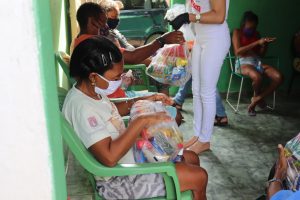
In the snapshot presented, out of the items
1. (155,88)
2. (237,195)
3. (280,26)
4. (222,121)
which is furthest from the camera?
(280,26)

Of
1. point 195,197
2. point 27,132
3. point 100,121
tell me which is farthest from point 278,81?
point 27,132

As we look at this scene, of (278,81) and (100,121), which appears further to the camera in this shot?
(278,81)

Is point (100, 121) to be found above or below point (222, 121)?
above

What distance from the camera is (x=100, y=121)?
159cm

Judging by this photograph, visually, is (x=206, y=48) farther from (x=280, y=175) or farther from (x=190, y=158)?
(x=280, y=175)

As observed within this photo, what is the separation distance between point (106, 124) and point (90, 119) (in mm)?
125

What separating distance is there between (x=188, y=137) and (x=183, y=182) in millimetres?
1839

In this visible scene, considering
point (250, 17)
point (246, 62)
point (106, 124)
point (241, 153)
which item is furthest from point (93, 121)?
point (250, 17)

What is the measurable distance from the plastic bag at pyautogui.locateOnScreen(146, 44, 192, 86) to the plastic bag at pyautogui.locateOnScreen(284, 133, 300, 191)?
1.26 metres

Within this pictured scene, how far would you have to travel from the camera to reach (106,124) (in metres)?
1.68

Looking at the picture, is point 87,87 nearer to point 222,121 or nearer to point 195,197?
point 195,197

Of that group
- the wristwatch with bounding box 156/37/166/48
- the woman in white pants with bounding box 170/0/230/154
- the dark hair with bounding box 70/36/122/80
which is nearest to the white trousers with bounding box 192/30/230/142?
the woman in white pants with bounding box 170/0/230/154

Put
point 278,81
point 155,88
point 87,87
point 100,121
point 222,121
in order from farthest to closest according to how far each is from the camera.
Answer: point 278,81 < point 222,121 < point 155,88 < point 87,87 < point 100,121

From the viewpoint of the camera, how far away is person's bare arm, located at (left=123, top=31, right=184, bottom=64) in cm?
275
